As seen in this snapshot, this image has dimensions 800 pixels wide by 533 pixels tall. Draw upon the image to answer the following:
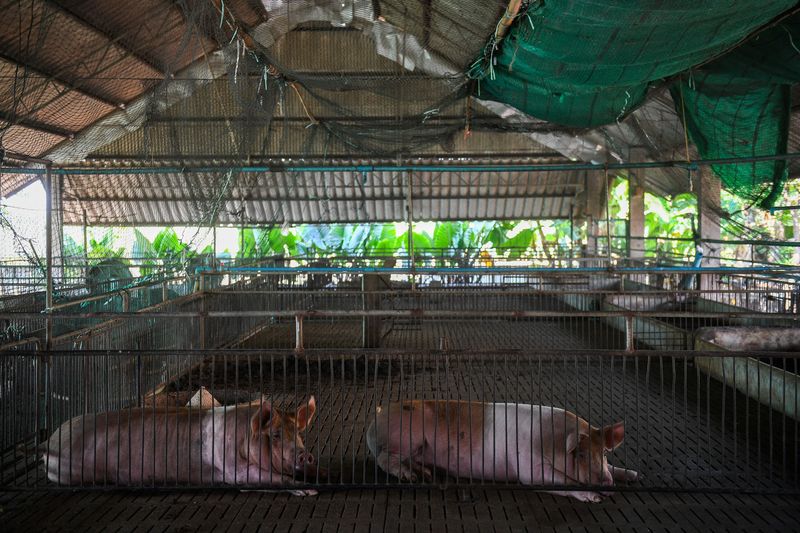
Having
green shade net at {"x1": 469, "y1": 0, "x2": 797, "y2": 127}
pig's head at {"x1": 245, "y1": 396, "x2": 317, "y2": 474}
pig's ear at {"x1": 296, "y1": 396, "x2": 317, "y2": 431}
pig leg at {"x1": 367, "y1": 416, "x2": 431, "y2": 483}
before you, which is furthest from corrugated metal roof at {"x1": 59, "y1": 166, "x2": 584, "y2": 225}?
pig's head at {"x1": 245, "y1": 396, "x2": 317, "y2": 474}

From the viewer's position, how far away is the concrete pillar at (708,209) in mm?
10047

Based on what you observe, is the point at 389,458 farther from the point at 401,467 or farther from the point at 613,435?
the point at 613,435

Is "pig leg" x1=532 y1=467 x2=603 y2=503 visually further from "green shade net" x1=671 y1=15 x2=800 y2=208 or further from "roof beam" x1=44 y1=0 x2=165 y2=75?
"roof beam" x1=44 y1=0 x2=165 y2=75

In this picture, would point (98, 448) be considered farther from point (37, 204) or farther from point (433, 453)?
point (37, 204)

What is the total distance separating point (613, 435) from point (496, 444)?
81 cm

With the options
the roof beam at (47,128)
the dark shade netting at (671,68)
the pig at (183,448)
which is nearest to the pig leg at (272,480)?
the pig at (183,448)

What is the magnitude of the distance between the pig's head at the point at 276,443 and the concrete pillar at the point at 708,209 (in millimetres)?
6810

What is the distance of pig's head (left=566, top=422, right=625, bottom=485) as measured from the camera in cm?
451

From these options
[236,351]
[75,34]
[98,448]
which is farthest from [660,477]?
[75,34]

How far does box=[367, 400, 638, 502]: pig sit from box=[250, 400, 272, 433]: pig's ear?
743 millimetres

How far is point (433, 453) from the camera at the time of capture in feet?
16.3

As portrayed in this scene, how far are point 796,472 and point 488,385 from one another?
11.0ft

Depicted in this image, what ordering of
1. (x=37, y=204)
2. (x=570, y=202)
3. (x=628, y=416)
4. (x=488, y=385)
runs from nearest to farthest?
(x=628, y=416)
(x=488, y=385)
(x=37, y=204)
(x=570, y=202)

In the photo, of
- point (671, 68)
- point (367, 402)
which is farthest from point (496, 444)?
point (671, 68)
